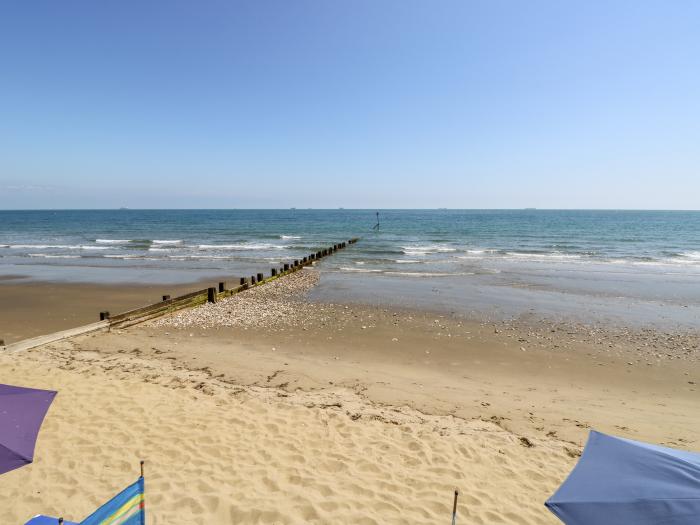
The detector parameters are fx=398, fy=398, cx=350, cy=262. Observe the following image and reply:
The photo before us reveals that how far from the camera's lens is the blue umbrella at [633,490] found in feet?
11.1

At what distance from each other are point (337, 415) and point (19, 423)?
5.37m

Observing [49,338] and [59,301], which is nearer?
[49,338]

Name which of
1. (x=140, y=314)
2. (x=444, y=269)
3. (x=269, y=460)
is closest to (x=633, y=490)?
(x=269, y=460)

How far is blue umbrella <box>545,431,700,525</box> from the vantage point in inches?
Result: 134

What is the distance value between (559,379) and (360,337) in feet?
20.8

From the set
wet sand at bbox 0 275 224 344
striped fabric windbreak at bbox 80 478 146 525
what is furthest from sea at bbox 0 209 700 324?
striped fabric windbreak at bbox 80 478 146 525

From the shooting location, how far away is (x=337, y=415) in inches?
331

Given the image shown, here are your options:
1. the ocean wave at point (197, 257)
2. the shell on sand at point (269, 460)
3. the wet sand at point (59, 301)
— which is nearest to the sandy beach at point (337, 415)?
the shell on sand at point (269, 460)

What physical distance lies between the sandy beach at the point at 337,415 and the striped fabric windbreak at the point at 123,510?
1.80 m

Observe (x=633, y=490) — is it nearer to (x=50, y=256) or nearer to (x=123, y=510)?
(x=123, y=510)

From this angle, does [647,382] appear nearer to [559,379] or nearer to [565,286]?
[559,379]

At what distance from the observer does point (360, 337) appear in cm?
1422

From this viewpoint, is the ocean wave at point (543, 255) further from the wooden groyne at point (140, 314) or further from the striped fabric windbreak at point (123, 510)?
the striped fabric windbreak at point (123, 510)

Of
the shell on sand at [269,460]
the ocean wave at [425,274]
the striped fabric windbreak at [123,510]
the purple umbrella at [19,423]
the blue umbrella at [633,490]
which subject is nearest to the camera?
the blue umbrella at [633,490]
